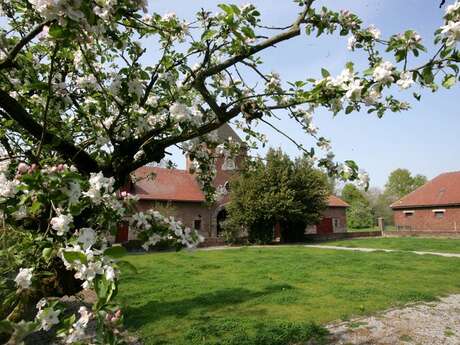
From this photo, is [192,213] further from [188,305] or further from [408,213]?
[408,213]

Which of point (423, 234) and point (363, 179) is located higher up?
point (363, 179)

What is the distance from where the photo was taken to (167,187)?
2791 centimetres

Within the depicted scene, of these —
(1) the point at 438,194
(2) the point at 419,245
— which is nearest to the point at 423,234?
(1) the point at 438,194

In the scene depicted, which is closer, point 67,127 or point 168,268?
point 67,127

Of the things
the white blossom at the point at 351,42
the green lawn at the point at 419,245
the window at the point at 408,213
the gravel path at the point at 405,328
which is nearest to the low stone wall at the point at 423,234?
the window at the point at 408,213

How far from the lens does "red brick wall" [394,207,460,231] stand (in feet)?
103

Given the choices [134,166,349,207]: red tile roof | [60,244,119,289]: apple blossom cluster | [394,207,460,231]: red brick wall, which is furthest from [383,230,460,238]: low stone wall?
[60,244,119,289]: apple blossom cluster

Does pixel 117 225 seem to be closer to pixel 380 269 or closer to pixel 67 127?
pixel 67 127

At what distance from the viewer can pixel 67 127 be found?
14.9 feet

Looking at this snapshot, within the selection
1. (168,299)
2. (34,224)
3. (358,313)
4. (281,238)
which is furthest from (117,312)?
(281,238)

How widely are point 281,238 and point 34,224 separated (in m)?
25.1

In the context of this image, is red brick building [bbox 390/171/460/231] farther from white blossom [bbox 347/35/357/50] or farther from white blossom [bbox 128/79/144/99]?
white blossom [bbox 128/79/144/99]

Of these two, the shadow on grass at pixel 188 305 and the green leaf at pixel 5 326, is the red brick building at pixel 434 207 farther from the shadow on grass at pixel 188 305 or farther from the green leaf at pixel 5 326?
the green leaf at pixel 5 326

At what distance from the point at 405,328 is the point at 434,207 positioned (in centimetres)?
3100
